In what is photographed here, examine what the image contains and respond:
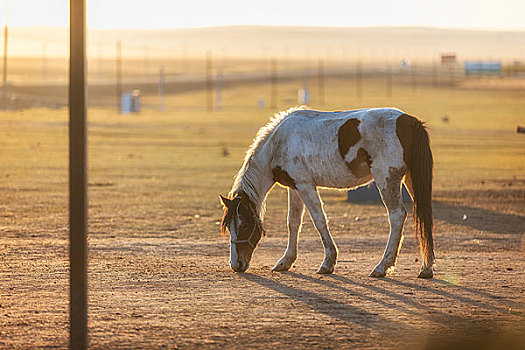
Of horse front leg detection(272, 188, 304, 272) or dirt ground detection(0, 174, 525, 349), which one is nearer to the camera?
dirt ground detection(0, 174, 525, 349)

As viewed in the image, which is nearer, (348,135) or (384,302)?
(384,302)

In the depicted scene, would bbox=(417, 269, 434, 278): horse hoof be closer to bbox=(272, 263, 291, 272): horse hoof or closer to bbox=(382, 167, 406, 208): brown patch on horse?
bbox=(382, 167, 406, 208): brown patch on horse

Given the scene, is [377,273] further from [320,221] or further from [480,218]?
[480,218]

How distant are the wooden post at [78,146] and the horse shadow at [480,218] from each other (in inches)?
438

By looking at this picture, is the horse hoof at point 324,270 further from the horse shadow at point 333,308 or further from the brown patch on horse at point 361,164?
the brown patch on horse at point 361,164

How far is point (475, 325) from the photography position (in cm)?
891

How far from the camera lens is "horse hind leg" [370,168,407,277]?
1148 cm

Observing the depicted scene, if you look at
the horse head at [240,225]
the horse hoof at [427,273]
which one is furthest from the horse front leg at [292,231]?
the horse hoof at [427,273]

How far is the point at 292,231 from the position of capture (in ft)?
40.6

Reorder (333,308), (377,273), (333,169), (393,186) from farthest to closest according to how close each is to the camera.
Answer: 1. (333,169)
2. (377,273)
3. (393,186)
4. (333,308)

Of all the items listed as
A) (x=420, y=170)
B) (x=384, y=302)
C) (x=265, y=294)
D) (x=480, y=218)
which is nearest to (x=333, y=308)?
(x=384, y=302)

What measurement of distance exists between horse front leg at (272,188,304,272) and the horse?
0.01 m

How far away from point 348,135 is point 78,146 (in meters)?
5.66

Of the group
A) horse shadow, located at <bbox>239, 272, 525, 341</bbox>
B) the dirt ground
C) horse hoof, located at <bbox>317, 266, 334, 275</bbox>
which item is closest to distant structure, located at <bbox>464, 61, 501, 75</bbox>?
the dirt ground
